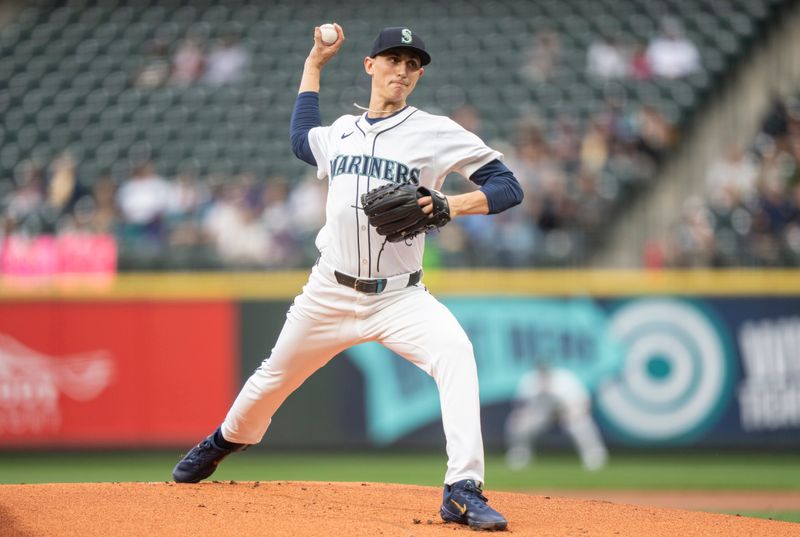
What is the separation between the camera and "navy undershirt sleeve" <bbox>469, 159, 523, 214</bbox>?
459cm

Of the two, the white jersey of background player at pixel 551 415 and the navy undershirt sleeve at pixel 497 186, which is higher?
A: the navy undershirt sleeve at pixel 497 186

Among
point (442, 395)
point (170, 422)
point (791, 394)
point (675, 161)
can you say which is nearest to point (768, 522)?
point (442, 395)

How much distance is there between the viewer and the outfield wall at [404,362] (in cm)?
1073

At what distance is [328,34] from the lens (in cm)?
520

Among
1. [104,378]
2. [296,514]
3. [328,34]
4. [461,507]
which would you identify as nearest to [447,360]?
[461,507]

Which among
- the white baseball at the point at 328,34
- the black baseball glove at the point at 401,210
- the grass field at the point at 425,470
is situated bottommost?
the grass field at the point at 425,470

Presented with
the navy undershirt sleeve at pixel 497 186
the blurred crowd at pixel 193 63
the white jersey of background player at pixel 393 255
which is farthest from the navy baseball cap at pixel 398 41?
the blurred crowd at pixel 193 63

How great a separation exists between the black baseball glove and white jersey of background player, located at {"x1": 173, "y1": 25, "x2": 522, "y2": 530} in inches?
4.3

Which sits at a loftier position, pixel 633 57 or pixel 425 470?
pixel 633 57

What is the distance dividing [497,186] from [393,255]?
0.51m

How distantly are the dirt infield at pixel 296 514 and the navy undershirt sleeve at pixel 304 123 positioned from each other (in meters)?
1.52

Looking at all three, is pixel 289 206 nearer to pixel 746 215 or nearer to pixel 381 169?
pixel 746 215

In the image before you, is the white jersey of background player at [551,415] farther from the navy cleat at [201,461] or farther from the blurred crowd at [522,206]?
the navy cleat at [201,461]

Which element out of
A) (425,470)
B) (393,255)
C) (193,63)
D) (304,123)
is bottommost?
(425,470)
